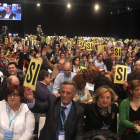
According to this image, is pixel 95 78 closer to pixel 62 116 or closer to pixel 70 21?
pixel 62 116

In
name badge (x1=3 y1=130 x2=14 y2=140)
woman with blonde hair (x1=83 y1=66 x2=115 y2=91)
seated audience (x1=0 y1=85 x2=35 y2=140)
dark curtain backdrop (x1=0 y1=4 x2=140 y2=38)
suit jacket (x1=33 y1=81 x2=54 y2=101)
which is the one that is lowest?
name badge (x1=3 y1=130 x2=14 y2=140)

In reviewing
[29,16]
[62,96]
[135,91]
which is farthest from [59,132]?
[29,16]

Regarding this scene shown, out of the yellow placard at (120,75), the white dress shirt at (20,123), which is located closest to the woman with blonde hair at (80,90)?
the yellow placard at (120,75)

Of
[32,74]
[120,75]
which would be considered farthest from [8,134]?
[120,75]

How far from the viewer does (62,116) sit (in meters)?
2.66

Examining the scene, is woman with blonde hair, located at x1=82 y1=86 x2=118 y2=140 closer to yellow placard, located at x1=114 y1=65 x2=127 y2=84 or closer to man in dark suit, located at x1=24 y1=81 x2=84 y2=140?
man in dark suit, located at x1=24 y1=81 x2=84 y2=140

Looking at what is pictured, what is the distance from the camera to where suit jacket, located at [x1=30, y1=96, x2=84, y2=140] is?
260cm

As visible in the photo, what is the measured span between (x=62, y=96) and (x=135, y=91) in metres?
0.96

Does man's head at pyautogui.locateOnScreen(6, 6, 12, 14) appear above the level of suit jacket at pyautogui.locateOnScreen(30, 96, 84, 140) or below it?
above

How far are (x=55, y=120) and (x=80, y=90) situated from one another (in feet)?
4.24

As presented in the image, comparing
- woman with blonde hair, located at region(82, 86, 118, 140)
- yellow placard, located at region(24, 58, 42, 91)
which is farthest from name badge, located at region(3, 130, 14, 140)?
woman with blonde hair, located at region(82, 86, 118, 140)

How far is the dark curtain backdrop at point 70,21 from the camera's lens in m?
24.4

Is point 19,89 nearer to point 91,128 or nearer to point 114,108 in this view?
point 91,128

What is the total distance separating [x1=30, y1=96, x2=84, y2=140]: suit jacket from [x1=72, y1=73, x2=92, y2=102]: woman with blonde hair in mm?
1032
